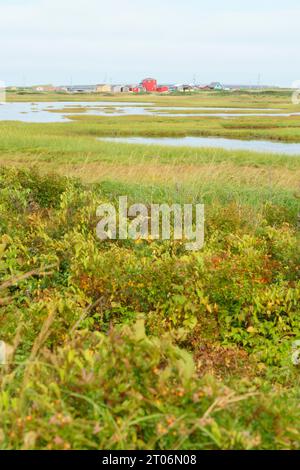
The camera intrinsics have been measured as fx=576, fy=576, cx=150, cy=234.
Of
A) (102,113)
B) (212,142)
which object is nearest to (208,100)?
(102,113)

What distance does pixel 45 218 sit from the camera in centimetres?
881

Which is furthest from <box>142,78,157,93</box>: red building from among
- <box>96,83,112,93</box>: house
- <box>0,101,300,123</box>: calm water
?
<box>0,101,300,123</box>: calm water

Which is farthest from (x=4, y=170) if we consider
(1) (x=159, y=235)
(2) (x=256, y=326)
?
(2) (x=256, y=326)

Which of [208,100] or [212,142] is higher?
[208,100]

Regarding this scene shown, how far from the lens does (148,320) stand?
235 inches

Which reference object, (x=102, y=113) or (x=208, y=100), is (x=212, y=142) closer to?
(x=102, y=113)

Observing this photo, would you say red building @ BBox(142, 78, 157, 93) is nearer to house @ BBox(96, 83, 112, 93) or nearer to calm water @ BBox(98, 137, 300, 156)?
house @ BBox(96, 83, 112, 93)

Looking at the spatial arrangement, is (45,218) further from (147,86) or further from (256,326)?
(147,86)

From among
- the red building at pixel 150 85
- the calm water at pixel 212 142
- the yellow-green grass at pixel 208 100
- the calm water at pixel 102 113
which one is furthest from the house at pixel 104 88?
the calm water at pixel 212 142

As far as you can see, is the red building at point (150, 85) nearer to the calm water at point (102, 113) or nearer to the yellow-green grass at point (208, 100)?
the yellow-green grass at point (208, 100)

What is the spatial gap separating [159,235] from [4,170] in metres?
4.10

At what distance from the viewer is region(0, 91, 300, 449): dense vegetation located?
105 inches

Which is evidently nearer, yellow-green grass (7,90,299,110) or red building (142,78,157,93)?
yellow-green grass (7,90,299,110)

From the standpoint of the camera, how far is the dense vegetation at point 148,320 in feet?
8.71
